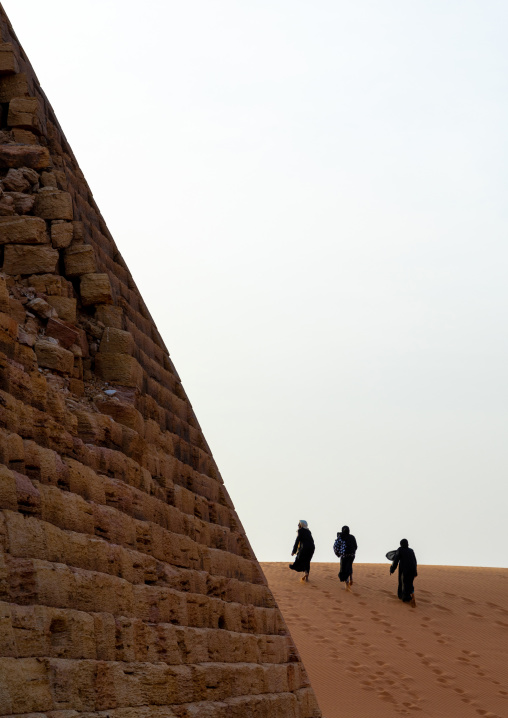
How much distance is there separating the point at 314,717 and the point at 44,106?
6.20 metres

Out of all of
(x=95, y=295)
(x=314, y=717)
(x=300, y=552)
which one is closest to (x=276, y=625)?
(x=314, y=717)

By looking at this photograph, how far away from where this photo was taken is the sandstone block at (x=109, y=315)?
7406 mm

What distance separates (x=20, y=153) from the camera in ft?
24.5

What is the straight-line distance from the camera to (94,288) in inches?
288

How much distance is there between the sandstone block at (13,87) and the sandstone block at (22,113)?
68 millimetres

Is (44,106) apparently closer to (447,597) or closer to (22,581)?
(22,581)

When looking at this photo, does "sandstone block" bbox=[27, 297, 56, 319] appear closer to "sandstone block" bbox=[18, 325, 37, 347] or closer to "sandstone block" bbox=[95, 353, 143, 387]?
"sandstone block" bbox=[18, 325, 37, 347]

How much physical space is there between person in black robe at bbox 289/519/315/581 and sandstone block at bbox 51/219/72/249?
494 inches

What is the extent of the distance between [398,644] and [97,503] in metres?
12.5

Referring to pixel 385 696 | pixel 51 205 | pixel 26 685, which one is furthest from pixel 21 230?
pixel 385 696

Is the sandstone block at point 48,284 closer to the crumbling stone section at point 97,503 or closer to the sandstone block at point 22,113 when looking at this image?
the crumbling stone section at point 97,503

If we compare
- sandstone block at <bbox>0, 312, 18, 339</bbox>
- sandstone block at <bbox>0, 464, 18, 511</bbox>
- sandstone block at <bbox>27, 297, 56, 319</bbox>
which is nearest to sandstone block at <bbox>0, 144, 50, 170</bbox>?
sandstone block at <bbox>27, 297, 56, 319</bbox>

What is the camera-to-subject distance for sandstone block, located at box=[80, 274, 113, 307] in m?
7.29

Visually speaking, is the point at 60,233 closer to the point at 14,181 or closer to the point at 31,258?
the point at 31,258
